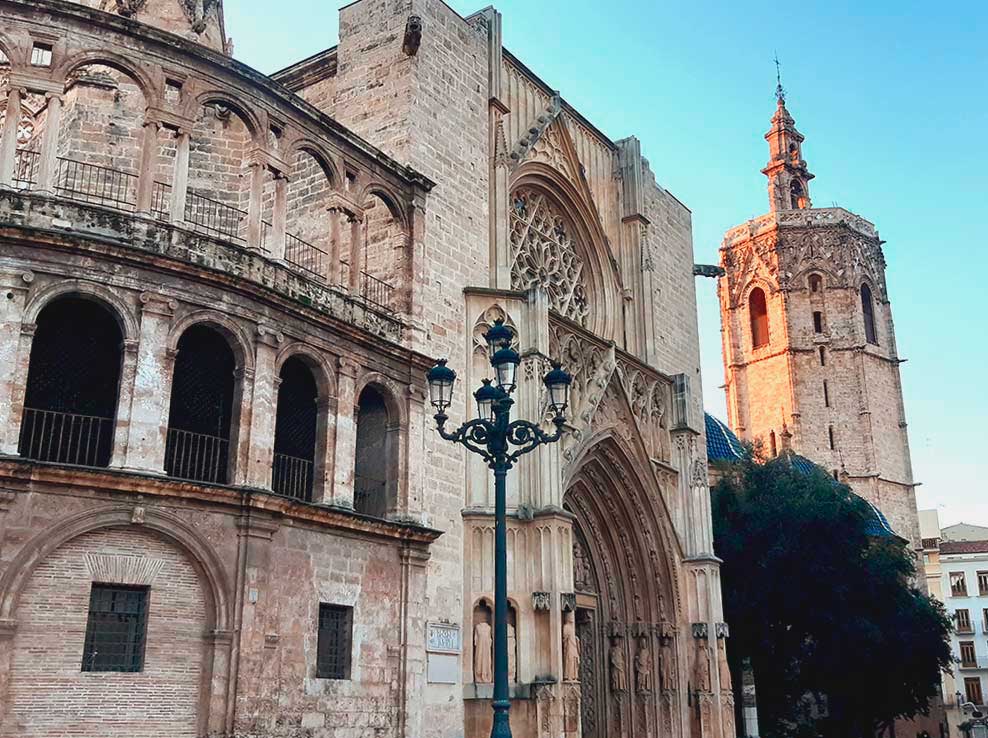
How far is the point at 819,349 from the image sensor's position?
2021 inches

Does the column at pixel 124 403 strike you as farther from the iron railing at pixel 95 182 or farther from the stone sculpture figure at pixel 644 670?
the stone sculpture figure at pixel 644 670

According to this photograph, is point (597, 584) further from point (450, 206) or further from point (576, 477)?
point (450, 206)

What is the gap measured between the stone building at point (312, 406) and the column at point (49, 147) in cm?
5

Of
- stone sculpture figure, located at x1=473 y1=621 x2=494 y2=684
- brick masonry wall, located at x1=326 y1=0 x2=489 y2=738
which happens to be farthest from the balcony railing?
stone sculpture figure, located at x1=473 y1=621 x2=494 y2=684

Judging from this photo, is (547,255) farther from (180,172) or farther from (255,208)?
(180,172)

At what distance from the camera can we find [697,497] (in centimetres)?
2356

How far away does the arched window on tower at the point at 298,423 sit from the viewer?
1513 centimetres

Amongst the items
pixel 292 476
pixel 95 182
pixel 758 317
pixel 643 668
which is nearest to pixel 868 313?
pixel 758 317

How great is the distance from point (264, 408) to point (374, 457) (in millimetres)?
2703

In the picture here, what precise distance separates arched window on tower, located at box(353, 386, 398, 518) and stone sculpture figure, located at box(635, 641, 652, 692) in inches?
342

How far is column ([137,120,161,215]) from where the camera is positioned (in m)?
13.1

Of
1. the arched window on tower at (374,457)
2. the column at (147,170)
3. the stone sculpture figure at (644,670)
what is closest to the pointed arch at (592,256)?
the stone sculpture figure at (644,670)

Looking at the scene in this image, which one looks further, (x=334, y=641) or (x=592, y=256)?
(x=592, y=256)

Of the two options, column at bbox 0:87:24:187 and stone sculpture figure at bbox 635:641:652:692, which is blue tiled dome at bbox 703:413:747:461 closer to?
stone sculpture figure at bbox 635:641:652:692
